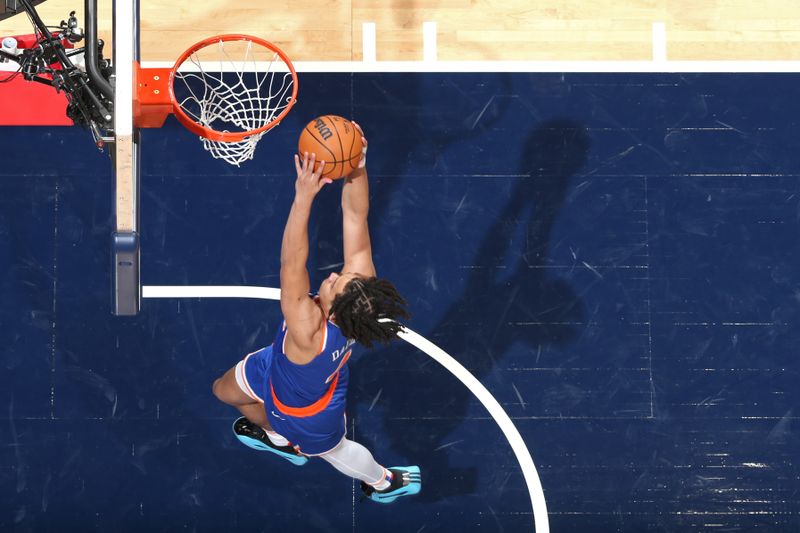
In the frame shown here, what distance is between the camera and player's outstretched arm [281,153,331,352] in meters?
6.18

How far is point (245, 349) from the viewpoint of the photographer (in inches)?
328

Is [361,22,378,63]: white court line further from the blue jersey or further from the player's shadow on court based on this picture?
the blue jersey

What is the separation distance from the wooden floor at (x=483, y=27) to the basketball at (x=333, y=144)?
2413 mm

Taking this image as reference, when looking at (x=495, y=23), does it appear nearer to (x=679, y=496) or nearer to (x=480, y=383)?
(x=480, y=383)

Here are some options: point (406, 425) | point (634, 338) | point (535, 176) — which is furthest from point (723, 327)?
point (406, 425)

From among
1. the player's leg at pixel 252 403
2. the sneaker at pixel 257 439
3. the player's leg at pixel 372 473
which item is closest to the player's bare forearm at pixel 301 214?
the player's leg at pixel 252 403

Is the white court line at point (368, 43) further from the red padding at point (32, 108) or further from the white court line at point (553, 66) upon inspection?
the red padding at point (32, 108)

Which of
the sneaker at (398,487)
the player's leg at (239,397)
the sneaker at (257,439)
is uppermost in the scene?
the player's leg at (239,397)

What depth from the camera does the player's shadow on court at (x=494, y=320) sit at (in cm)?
830

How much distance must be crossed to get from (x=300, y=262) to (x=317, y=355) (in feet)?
2.12

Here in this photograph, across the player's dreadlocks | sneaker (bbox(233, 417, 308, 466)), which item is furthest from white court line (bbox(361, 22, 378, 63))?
sneaker (bbox(233, 417, 308, 466))

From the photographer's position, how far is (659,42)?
8.80 metres

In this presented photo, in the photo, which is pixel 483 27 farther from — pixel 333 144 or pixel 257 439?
pixel 257 439

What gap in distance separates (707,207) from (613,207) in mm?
777
